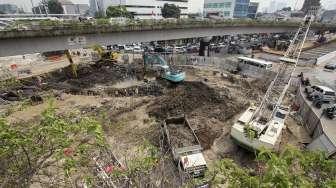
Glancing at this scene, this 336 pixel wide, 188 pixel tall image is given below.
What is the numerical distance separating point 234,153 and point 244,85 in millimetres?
16649

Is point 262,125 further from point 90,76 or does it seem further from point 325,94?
point 90,76

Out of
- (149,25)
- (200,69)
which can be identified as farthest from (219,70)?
(149,25)

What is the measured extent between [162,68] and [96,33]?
439 inches

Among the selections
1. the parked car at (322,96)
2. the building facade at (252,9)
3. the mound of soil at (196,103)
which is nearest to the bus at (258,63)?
the parked car at (322,96)

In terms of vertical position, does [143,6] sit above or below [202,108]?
above

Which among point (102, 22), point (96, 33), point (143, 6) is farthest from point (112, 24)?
point (143, 6)

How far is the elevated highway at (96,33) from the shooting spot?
24188mm

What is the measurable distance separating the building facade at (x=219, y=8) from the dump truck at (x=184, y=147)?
89.2 meters

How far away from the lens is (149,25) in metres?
33.7

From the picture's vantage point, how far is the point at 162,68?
3506 centimetres

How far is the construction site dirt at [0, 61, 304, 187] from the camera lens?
63.1 ft

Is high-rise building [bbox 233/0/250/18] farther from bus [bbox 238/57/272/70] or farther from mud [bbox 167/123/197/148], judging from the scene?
mud [bbox 167/123/197/148]

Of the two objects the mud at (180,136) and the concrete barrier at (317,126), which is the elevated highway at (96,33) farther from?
the concrete barrier at (317,126)

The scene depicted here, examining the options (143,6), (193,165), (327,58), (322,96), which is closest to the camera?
(193,165)
